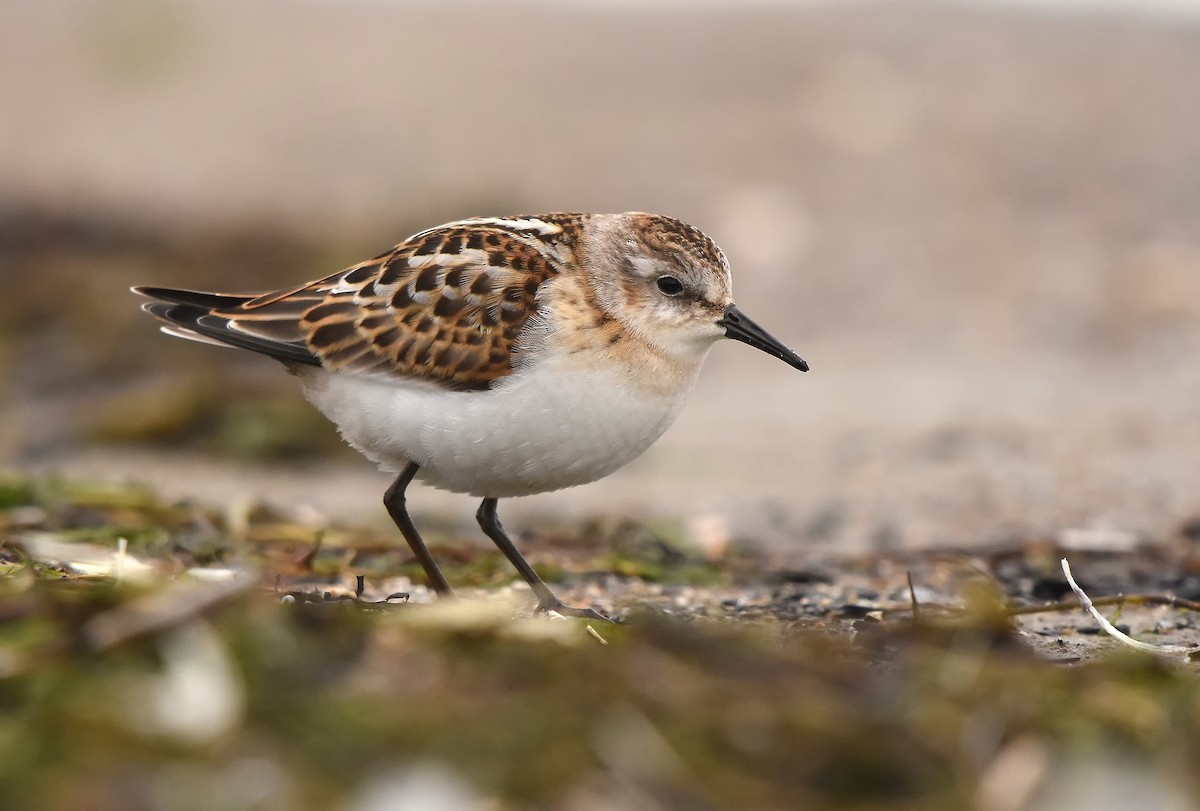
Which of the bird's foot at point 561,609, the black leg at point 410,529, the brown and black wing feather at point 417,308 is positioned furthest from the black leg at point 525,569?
the brown and black wing feather at point 417,308

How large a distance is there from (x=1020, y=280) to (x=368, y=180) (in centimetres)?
563

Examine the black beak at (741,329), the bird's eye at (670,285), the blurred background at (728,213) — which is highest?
the bird's eye at (670,285)

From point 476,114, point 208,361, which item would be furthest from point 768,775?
point 476,114

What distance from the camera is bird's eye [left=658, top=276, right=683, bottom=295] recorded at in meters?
5.16

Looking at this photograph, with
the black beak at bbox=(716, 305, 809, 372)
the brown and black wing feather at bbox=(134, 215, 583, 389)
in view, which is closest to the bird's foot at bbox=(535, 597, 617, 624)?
the brown and black wing feather at bbox=(134, 215, 583, 389)

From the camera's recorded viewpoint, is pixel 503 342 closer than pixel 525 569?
Yes

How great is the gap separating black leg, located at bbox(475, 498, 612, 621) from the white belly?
0.32 m

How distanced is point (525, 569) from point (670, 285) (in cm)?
110

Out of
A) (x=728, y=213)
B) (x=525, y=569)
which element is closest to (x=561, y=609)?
(x=525, y=569)

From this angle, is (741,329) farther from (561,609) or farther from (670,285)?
(561,609)

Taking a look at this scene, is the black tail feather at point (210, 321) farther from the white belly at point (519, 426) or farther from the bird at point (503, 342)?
the white belly at point (519, 426)

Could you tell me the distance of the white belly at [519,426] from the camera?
15.4ft

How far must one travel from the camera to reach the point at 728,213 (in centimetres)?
1235

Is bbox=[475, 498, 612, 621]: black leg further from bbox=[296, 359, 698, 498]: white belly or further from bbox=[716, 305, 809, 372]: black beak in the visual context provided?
bbox=[716, 305, 809, 372]: black beak
